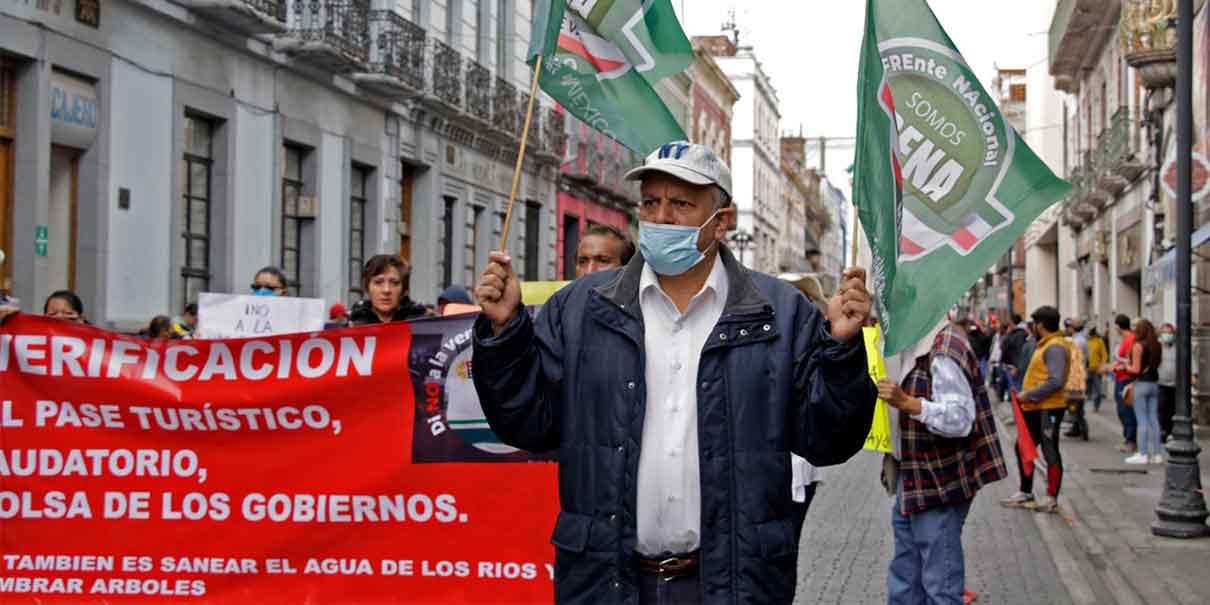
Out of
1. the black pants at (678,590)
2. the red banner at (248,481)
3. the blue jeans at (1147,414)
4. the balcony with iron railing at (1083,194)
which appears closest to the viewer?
the black pants at (678,590)

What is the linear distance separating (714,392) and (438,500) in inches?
134

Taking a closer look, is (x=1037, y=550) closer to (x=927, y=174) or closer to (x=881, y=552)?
(x=881, y=552)

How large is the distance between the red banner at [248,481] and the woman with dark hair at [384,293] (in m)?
0.66

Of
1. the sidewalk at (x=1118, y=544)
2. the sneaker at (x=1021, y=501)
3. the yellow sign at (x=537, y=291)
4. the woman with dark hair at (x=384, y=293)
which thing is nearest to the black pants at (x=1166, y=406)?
the sidewalk at (x=1118, y=544)

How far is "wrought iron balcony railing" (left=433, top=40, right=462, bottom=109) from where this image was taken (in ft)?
78.6

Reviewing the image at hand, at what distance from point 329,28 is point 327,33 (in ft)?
0.33

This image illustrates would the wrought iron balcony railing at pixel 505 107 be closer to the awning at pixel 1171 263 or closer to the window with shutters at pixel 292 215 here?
the window with shutters at pixel 292 215

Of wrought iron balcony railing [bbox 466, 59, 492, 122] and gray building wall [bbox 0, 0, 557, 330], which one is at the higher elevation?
wrought iron balcony railing [bbox 466, 59, 492, 122]

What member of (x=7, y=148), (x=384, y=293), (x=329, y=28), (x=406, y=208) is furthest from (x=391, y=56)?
(x=384, y=293)

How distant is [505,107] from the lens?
27.8 m

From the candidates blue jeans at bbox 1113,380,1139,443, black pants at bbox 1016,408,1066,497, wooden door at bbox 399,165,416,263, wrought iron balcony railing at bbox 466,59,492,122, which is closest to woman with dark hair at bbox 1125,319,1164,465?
blue jeans at bbox 1113,380,1139,443

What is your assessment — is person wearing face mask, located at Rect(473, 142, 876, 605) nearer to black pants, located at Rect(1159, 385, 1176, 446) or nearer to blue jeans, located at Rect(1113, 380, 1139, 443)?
black pants, located at Rect(1159, 385, 1176, 446)

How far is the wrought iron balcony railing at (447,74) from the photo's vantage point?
23953 mm

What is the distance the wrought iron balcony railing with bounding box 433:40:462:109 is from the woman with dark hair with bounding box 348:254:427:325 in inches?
659
